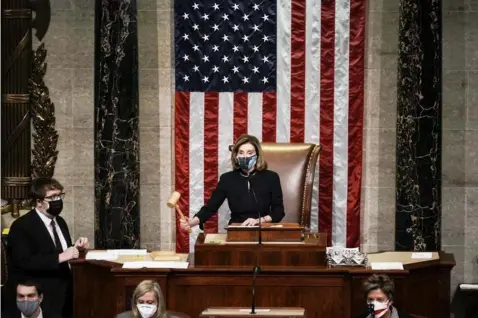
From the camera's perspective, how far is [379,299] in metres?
5.71

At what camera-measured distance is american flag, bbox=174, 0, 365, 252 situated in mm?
9578

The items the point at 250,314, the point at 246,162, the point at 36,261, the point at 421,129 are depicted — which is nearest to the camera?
the point at 250,314

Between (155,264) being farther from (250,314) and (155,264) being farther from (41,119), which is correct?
(41,119)

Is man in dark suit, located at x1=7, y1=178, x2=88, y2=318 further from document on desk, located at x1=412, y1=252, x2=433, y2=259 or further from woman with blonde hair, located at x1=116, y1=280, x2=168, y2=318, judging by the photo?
document on desk, located at x1=412, y1=252, x2=433, y2=259

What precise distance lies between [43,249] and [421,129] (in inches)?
166

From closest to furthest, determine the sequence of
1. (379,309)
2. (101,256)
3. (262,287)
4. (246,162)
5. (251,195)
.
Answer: (379,309) → (262,287) → (101,256) → (246,162) → (251,195)

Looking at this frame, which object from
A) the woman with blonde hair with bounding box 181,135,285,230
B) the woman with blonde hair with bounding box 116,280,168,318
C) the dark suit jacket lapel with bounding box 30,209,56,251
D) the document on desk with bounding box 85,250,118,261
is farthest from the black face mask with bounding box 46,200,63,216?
the woman with blonde hair with bounding box 116,280,168,318

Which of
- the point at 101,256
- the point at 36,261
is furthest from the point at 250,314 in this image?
the point at 101,256

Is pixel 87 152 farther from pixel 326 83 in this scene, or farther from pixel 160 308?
pixel 160 308

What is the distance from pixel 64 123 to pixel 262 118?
2.26m

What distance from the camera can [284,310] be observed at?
5250 millimetres

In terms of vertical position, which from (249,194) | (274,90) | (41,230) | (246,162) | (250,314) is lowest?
(250,314)

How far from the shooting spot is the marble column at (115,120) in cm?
915

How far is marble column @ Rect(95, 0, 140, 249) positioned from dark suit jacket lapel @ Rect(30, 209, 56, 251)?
7.63 feet
